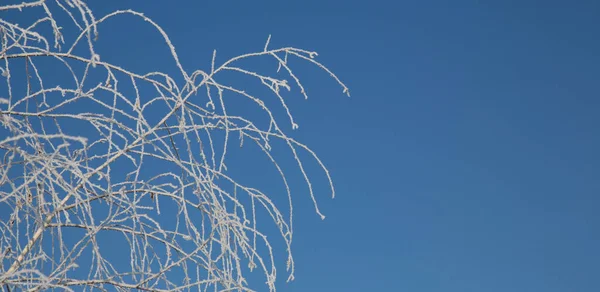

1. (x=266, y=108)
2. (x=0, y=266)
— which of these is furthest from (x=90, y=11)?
(x=0, y=266)

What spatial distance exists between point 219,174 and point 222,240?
0.12 m

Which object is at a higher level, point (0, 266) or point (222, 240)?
point (222, 240)

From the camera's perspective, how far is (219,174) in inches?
48.1

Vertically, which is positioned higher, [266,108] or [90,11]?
[266,108]

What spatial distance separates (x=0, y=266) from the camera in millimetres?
1129

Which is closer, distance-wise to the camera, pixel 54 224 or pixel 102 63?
pixel 102 63

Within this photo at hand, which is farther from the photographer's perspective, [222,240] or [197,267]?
[197,267]

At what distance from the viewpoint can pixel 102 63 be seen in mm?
1094

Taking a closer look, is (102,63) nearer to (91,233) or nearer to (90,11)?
(90,11)

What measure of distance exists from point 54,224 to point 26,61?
283 mm

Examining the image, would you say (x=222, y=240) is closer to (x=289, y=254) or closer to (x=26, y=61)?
(x=289, y=254)

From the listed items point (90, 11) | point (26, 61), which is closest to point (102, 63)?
point (90, 11)

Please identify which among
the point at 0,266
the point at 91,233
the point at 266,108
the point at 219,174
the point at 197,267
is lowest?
the point at 0,266

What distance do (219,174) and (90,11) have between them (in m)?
0.34
